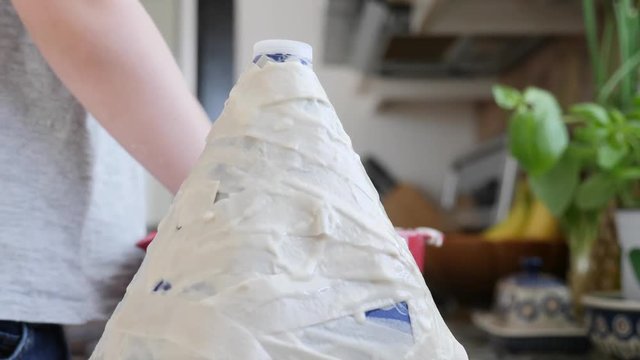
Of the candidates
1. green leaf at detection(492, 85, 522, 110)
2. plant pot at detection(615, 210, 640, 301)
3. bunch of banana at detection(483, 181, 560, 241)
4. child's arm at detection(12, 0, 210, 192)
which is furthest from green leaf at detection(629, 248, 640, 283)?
child's arm at detection(12, 0, 210, 192)

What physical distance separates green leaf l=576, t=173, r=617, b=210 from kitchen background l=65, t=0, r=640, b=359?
0.10m

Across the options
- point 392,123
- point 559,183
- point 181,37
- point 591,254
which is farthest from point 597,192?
point 392,123

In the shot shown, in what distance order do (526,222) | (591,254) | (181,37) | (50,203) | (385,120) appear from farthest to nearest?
(385,120), (526,222), (181,37), (591,254), (50,203)

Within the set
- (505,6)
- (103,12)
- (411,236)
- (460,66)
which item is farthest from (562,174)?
(460,66)

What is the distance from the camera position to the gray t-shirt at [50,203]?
51cm

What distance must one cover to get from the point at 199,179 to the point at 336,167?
0.18ft

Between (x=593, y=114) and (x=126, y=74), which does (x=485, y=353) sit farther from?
(x=126, y=74)

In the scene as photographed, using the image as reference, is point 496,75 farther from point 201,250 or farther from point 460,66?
point 201,250

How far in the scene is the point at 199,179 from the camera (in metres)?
0.33

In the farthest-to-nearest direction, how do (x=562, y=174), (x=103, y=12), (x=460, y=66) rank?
(x=460, y=66), (x=562, y=174), (x=103, y=12)

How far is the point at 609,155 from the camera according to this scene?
93cm

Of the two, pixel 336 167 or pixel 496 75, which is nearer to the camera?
pixel 336 167

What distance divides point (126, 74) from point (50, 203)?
0.47 ft

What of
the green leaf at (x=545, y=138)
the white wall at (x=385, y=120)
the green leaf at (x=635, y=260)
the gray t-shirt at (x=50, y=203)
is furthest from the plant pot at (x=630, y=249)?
the white wall at (x=385, y=120)
